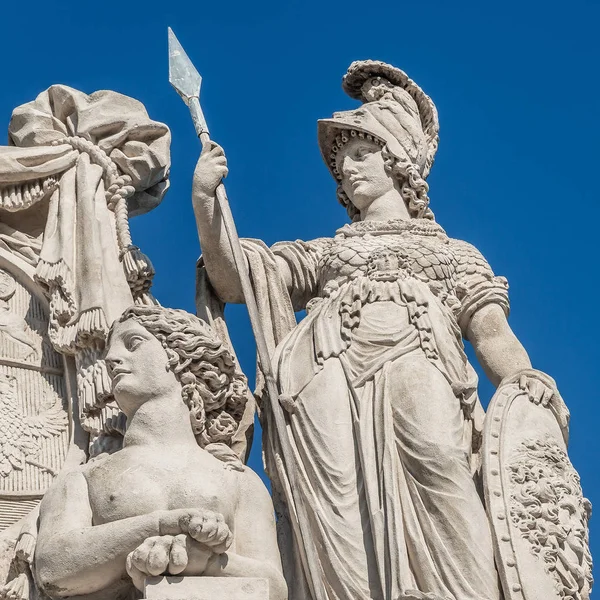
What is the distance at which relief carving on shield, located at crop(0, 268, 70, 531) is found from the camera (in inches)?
374

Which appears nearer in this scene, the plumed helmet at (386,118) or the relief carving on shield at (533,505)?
the relief carving on shield at (533,505)

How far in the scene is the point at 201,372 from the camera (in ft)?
30.0

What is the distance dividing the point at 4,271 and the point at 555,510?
343 centimetres

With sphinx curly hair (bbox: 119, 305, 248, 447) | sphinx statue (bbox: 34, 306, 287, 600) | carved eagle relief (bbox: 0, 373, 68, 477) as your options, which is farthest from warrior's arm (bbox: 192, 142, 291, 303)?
carved eagle relief (bbox: 0, 373, 68, 477)

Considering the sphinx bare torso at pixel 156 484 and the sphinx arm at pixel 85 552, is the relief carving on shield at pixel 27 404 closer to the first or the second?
the sphinx bare torso at pixel 156 484

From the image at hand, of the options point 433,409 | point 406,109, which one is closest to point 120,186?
point 406,109

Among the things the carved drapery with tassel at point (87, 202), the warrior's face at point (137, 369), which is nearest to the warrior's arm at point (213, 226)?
the carved drapery with tassel at point (87, 202)

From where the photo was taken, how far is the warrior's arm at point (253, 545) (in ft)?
27.7

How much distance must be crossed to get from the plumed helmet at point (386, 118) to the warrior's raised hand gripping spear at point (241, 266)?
2.86 feet

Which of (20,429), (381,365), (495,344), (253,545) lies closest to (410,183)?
(495,344)

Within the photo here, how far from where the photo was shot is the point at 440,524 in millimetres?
8992

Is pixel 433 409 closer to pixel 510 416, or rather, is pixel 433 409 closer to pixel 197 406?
pixel 510 416

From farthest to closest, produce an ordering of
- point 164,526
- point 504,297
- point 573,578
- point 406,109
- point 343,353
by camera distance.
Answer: point 406,109 < point 504,297 < point 343,353 < point 573,578 < point 164,526

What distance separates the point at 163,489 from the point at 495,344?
245cm
